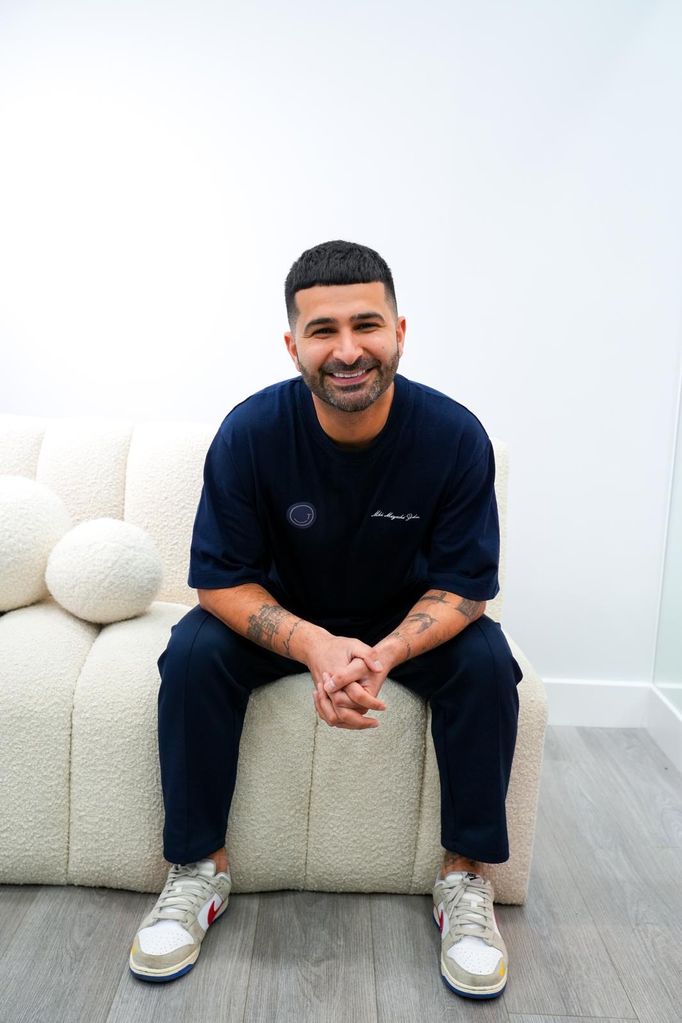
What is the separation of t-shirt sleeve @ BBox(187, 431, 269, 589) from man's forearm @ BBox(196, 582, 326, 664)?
0.06 ft

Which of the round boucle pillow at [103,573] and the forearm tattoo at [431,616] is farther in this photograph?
the round boucle pillow at [103,573]

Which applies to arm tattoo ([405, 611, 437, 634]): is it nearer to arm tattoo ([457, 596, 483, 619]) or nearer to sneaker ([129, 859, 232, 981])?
arm tattoo ([457, 596, 483, 619])

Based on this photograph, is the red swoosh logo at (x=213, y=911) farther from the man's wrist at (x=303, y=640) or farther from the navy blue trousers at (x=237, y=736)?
the man's wrist at (x=303, y=640)

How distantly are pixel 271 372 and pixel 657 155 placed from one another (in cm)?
115

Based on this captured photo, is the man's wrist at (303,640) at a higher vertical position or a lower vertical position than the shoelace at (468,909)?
higher

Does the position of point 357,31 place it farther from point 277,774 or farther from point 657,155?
point 277,774

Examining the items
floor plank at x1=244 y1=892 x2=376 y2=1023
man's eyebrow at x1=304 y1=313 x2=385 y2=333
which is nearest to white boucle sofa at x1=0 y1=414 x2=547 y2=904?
floor plank at x1=244 y1=892 x2=376 y2=1023

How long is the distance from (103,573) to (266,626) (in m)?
0.39

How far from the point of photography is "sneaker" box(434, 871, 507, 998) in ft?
4.03

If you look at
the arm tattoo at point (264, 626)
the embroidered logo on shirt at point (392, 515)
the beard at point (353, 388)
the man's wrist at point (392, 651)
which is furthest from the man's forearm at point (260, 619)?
the beard at point (353, 388)

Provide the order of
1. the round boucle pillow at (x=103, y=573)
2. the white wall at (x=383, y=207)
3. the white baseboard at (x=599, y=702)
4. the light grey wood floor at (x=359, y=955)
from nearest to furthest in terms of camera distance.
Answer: the light grey wood floor at (x=359, y=955)
the round boucle pillow at (x=103, y=573)
the white wall at (x=383, y=207)
the white baseboard at (x=599, y=702)

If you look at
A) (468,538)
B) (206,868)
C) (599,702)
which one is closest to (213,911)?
(206,868)

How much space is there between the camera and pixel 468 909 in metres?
1.32

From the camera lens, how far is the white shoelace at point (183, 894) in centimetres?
129
